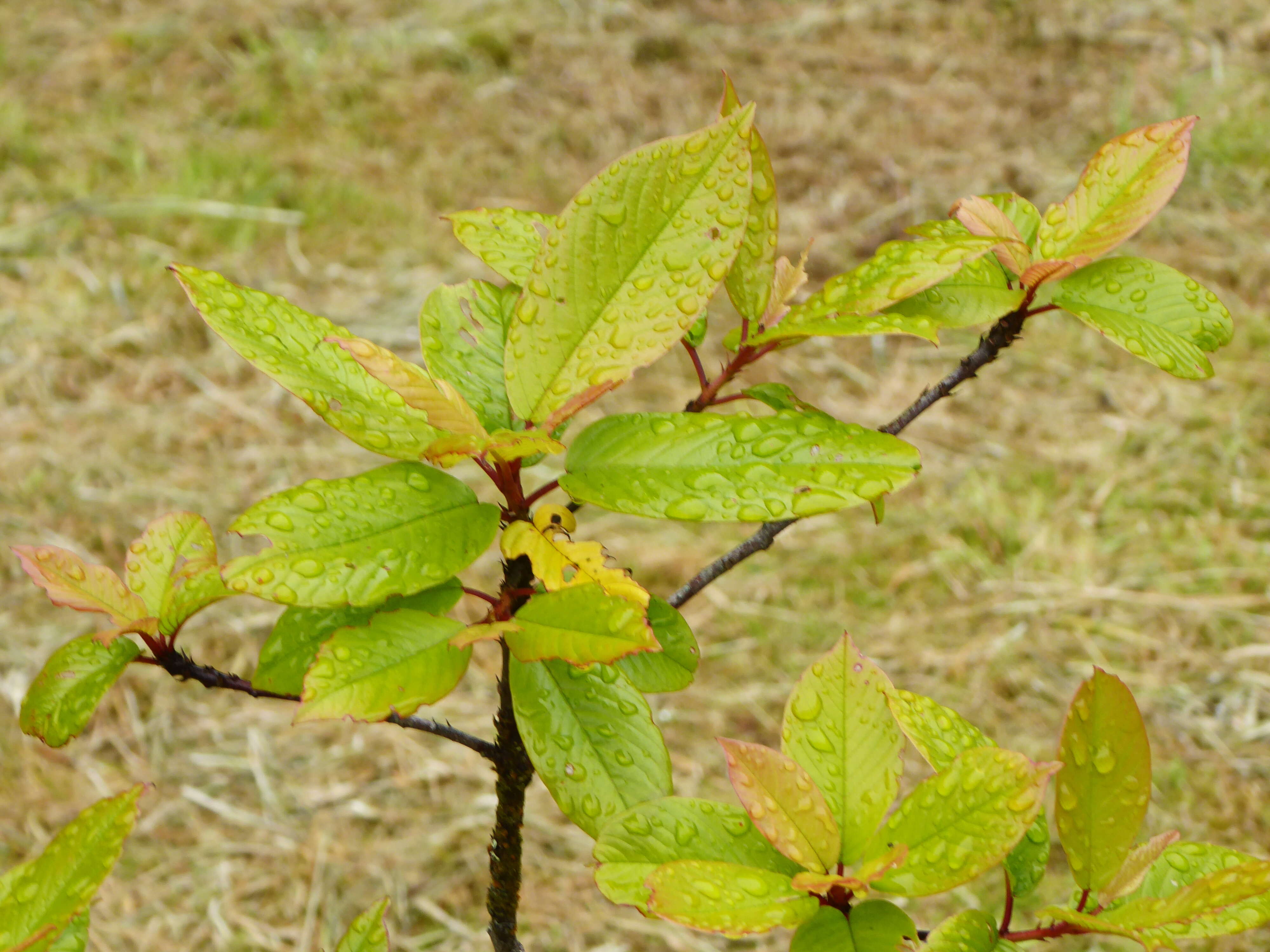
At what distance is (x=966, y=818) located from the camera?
465mm

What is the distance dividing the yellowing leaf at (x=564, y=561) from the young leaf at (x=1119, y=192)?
30 centimetres

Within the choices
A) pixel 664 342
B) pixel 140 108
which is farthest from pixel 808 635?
pixel 140 108

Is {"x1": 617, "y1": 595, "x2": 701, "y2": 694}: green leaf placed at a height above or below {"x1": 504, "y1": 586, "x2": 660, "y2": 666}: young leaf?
below

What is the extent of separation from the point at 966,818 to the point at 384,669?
26cm

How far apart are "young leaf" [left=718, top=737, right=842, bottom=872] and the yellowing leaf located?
3.4 inches

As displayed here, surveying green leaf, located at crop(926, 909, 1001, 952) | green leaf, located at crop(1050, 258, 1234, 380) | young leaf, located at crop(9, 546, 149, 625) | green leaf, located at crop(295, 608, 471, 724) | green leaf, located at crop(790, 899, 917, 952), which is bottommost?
green leaf, located at crop(926, 909, 1001, 952)

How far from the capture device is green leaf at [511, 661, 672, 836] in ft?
1.74

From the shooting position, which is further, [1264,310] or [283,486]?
[1264,310]

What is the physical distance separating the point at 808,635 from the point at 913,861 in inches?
67.0

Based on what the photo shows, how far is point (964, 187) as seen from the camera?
3109mm

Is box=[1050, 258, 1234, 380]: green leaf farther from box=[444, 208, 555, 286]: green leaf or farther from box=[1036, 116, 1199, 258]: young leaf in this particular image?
box=[444, 208, 555, 286]: green leaf

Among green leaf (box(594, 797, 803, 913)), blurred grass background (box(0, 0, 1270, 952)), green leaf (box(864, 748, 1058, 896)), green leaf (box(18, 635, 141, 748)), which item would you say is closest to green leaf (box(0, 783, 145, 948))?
green leaf (box(18, 635, 141, 748))

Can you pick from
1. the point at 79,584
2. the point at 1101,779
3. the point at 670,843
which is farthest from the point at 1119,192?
the point at 79,584

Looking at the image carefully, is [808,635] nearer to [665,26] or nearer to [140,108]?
[665,26]
